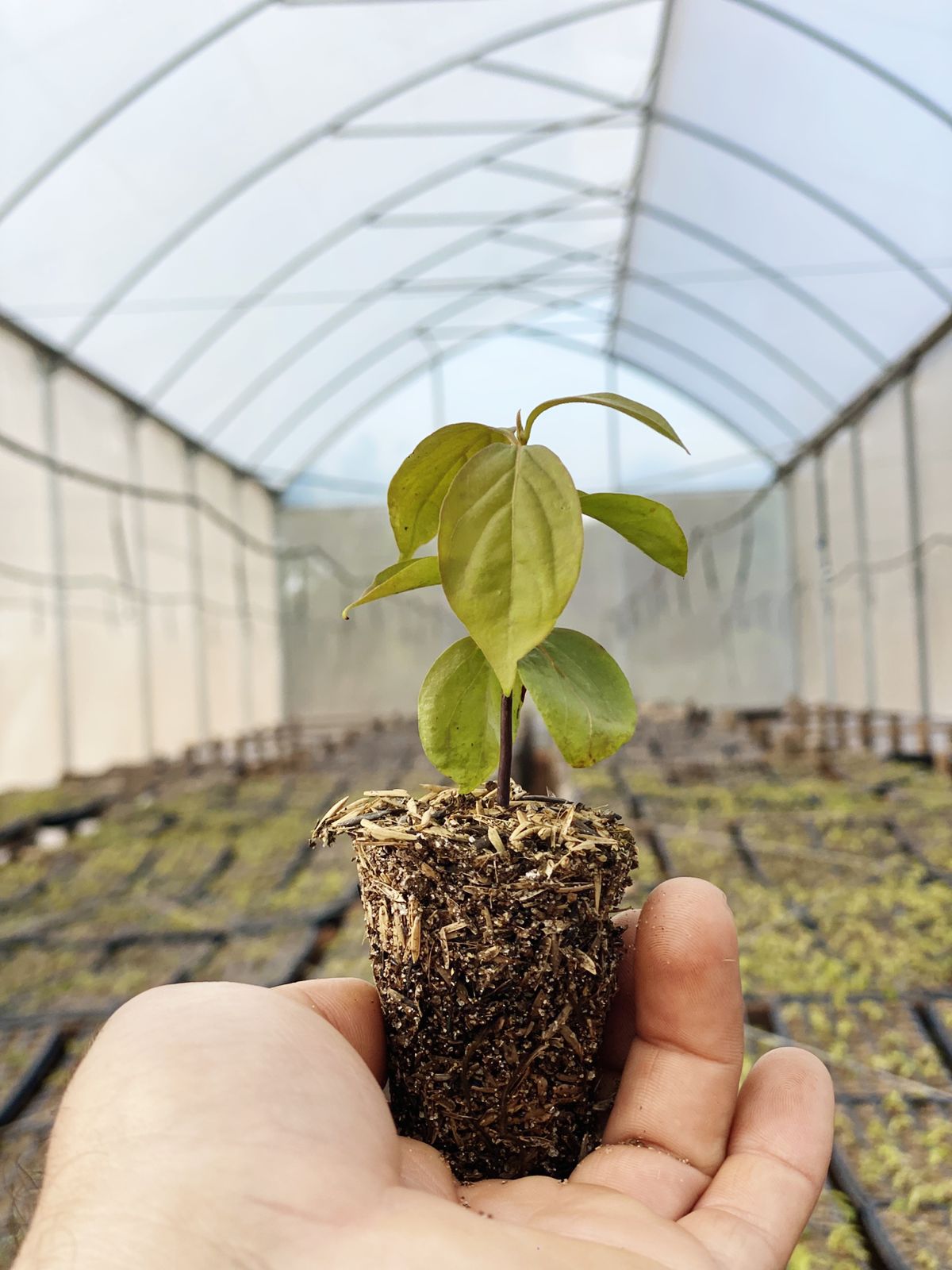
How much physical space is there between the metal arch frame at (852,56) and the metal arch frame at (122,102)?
2334 mm

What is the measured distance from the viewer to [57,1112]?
79 centimetres

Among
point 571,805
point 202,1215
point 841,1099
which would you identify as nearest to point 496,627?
point 571,805

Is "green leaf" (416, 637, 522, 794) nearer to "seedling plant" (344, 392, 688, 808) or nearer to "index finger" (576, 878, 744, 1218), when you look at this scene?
"seedling plant" (344, 392, 688, 808)

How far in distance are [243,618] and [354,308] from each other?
3198 mm

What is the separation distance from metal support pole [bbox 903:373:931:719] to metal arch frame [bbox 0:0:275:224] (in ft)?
16.7

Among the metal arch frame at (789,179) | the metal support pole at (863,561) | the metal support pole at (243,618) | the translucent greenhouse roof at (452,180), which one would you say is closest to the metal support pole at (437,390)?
the translucent greenhouse roof at (452,180)

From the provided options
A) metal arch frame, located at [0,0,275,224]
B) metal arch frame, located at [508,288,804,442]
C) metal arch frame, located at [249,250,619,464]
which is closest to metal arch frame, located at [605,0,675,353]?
metal arch frame, located at [508,288,804,442]

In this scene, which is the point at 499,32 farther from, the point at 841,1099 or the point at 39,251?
the point at 841,1099

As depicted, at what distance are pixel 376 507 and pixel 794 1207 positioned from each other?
10.9 meters

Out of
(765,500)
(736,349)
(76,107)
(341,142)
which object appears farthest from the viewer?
(765,500)

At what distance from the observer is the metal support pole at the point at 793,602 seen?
10.7m

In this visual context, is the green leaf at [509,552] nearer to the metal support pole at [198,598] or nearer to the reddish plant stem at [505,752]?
the reddish plant stem at [505,752]

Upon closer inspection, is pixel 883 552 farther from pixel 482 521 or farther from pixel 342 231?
pixel 482 521

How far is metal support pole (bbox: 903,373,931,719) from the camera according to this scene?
283 inches
